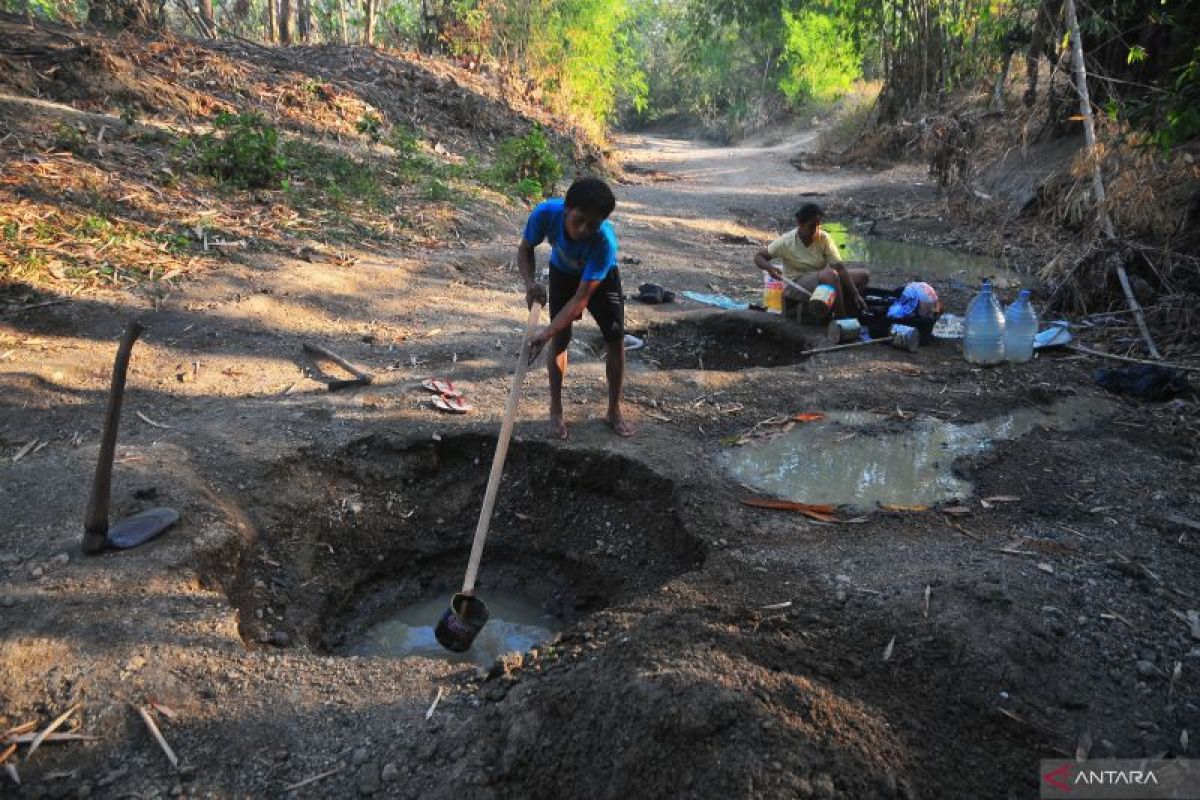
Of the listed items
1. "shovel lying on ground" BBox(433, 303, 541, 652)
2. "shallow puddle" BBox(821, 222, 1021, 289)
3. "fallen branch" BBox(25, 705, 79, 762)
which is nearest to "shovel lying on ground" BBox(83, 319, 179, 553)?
"fallen branch" BBox(25, 705, 79, 762)

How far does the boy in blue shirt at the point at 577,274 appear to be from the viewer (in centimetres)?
344

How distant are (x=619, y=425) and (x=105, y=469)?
94.7 inches

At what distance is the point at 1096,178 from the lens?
20.4 feet

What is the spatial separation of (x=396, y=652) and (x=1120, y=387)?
15.0 ft

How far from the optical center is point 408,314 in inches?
234

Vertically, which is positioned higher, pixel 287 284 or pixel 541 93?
pixel 541 93

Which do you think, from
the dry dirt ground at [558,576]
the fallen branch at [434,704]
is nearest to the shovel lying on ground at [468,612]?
the dry dirt ground at [558,576]

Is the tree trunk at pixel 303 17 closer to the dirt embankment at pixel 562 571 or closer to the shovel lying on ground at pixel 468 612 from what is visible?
the dirt embankment at pixel 562 571

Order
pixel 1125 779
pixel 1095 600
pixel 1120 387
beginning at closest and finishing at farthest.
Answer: pixel 1125 779 < pixel 1095 600 < pixel 1120 387

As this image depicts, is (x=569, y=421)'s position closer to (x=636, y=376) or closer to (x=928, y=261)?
(x=636, y=376)

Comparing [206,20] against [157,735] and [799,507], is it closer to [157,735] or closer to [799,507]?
[799,507]

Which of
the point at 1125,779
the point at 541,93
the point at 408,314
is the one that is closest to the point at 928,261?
the point at 408,314

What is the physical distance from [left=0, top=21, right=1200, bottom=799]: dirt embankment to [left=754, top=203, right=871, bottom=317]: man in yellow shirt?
466 millimetres

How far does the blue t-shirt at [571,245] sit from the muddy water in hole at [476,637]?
5.20 feet
